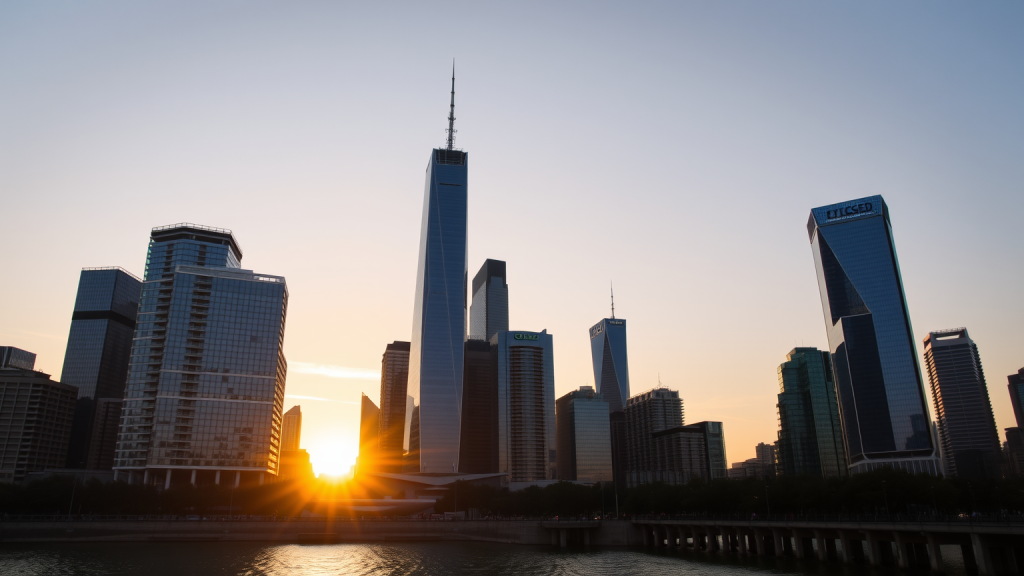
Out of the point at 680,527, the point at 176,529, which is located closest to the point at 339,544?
the point at 176,529

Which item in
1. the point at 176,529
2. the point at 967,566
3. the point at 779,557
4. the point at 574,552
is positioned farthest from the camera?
the point at 176,529

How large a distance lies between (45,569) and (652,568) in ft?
261

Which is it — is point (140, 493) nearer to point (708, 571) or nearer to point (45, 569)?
point (45, 569)

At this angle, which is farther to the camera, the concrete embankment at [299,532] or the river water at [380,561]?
the concrete embankment at [299,532]

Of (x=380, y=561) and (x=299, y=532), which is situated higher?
(x=299, y=532)

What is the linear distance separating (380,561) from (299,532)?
46558 millimetres

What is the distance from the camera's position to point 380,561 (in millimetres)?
99062

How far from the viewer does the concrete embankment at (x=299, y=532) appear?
132 m

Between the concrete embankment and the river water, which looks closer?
the river water

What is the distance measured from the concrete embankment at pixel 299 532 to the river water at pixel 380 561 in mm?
6947

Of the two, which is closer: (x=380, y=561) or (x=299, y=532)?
(x=380, y=561)

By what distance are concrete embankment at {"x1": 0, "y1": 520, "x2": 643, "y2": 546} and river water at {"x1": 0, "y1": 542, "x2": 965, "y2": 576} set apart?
22.8ft

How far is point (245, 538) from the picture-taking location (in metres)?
137

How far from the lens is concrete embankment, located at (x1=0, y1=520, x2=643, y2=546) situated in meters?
132
